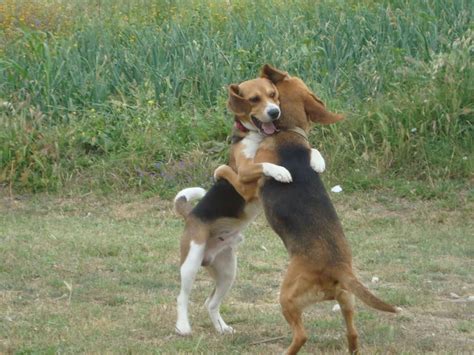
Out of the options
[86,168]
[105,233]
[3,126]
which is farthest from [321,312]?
[3,126]

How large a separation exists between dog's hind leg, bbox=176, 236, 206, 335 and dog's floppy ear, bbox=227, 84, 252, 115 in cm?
89

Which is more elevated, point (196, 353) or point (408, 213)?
point (196, 353)

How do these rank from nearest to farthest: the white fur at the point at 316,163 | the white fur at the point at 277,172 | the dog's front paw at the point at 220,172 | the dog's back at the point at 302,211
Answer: the dog's back at the point at 302,211
the white fur at the point at 277,172
the white fur at the point at 316,163
the dog's front paw at the point at 220,172

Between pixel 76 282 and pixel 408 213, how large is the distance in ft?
12.1

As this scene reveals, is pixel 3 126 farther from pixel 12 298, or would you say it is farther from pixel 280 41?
pixel 12 298

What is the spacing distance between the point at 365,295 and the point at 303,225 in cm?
63

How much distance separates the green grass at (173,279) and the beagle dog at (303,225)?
2.03 ft

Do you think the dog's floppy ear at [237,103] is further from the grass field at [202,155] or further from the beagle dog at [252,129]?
the grass field at [202,155]

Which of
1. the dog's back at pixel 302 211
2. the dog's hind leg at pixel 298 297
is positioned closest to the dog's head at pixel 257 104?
the dog's back at pixel 302 211

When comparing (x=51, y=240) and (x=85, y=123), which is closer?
(x=51, y=240)

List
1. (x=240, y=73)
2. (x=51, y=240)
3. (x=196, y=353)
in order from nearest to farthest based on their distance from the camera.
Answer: (x=196, y=353) < (x=51, y=240) < (x=240, y=73)

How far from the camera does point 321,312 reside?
7.12m

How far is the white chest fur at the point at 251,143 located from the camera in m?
6.61

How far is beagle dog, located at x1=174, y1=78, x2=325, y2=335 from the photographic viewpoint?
21.3 ft
